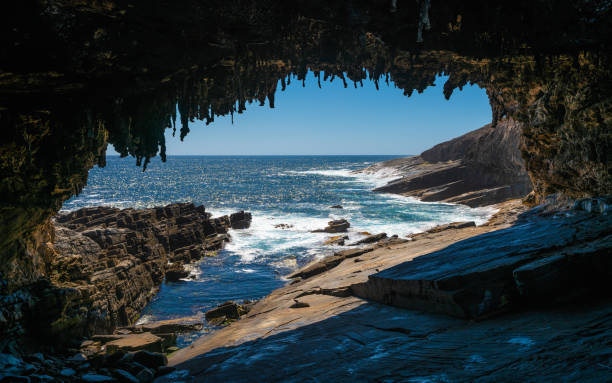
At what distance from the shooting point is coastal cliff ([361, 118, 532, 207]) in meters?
42.8

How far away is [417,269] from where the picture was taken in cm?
767

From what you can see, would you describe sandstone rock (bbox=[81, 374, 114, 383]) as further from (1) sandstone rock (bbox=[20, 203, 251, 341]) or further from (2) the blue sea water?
(2) the blue sea water

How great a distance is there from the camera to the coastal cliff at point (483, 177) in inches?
1684

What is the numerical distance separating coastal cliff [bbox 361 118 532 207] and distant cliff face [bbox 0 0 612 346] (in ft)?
117

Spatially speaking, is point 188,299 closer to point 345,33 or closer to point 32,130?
point 32,130

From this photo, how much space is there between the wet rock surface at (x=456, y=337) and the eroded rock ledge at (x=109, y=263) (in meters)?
3.77

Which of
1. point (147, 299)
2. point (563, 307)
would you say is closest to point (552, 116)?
point (563, 307)

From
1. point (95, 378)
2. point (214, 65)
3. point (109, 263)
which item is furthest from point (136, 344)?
point (109, 263)

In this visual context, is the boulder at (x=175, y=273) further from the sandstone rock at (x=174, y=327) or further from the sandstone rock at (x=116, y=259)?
the sandstone rock at (x=174, y=327)

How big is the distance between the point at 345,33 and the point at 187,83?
14.5 feet

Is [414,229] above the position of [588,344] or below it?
below

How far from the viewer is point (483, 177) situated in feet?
157

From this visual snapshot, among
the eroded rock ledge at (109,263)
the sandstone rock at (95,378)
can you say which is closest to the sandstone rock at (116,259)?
the eroded rock ledge at (109,263)

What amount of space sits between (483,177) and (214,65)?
1930 inches
